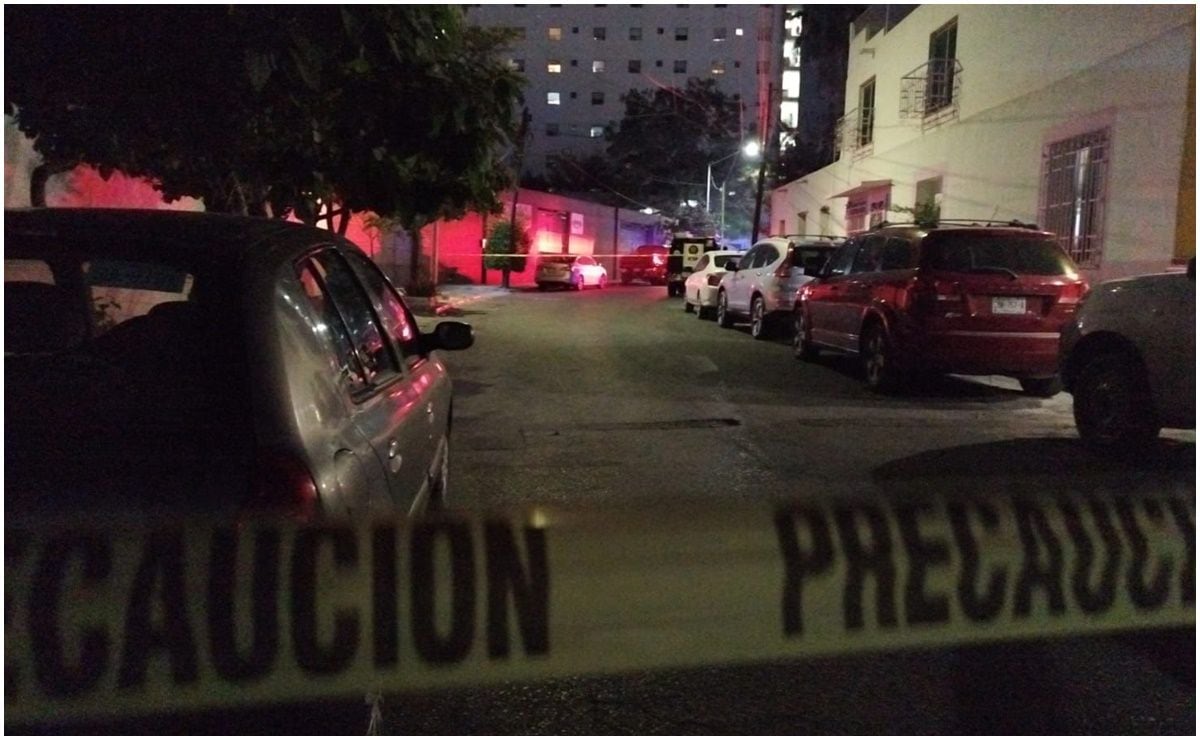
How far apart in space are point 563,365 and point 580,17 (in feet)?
237

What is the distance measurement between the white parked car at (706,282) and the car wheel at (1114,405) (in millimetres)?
10577

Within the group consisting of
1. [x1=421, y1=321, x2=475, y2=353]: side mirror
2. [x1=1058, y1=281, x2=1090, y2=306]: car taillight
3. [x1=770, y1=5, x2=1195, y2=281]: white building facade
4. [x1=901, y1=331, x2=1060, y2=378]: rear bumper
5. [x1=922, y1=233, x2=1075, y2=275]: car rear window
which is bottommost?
[x1=901, y1=331, x2=1060, y2=378]: rear bumper

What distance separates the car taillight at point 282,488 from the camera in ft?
7.42

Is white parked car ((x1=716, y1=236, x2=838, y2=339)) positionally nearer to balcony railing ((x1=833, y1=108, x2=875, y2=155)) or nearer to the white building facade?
the white building facade

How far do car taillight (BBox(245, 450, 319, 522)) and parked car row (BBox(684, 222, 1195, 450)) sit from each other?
→ 5.16 m

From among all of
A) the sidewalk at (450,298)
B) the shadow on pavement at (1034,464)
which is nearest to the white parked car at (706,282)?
the sidewalk at (450,298)

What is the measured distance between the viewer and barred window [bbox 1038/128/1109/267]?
13.3 metres

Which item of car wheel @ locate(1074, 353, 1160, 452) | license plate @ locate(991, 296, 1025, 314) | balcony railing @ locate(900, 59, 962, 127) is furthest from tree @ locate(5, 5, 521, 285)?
balcony railing @ locate(900, 59, 962, 127)

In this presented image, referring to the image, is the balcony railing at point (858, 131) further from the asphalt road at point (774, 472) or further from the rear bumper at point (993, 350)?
the rear bumper at point (993, 350)

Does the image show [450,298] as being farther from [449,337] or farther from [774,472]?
[449,337]

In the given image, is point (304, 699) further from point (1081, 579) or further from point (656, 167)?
point (656, 167)

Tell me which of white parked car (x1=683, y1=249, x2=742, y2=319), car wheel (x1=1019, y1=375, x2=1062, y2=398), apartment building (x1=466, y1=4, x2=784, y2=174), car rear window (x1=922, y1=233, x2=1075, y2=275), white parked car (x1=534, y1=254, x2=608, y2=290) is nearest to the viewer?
car rear window (x1=922, y1=233, x2=1075, y2=275)

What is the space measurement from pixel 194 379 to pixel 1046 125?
14.6m

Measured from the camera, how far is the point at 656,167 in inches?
2243
